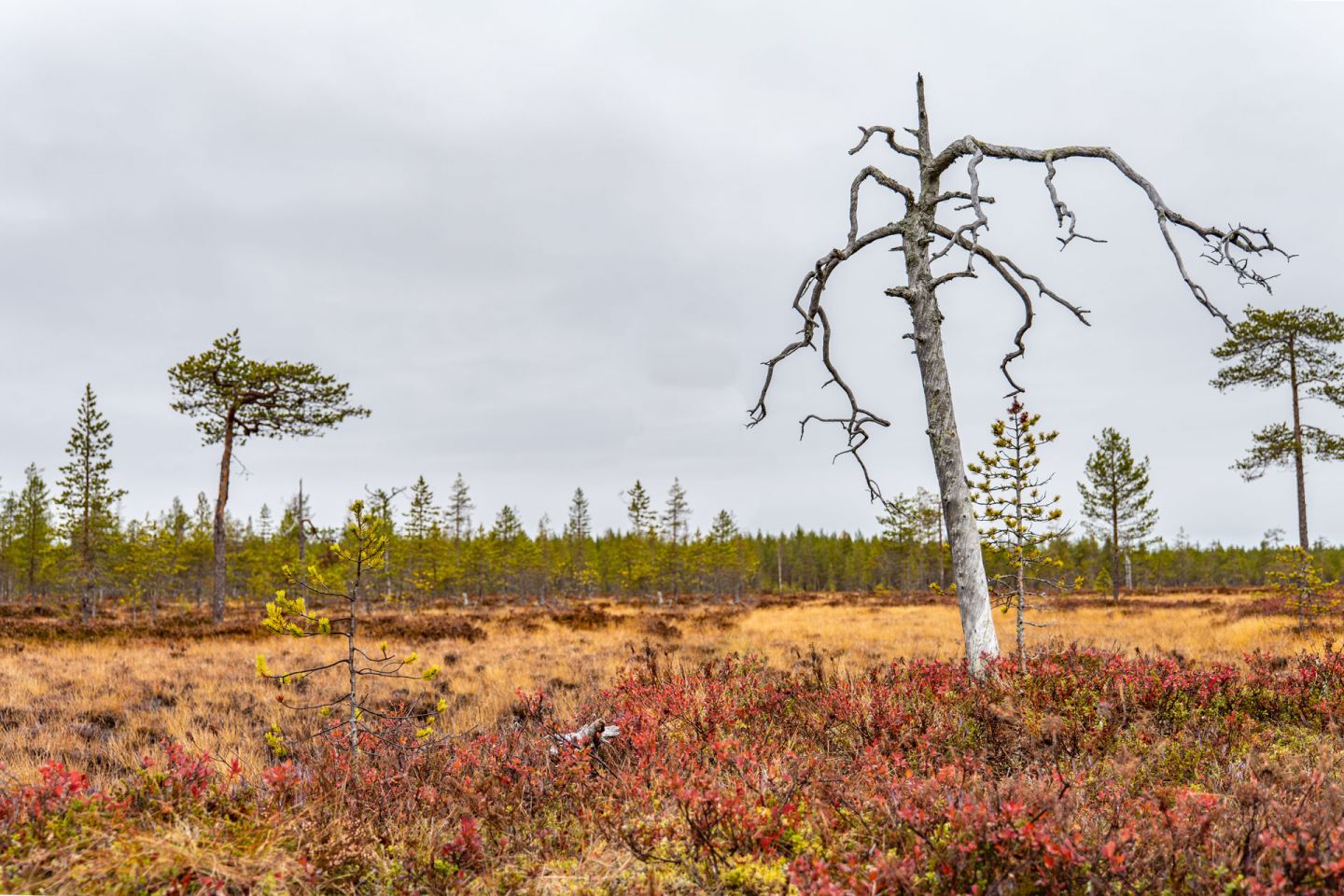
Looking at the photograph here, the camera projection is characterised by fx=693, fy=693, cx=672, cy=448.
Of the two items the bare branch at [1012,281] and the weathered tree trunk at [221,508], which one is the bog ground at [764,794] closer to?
the bare branch at [1012,281]

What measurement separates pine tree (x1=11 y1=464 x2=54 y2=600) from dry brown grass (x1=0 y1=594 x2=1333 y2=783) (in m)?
36.0

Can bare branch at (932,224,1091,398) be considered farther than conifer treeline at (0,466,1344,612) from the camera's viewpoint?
No

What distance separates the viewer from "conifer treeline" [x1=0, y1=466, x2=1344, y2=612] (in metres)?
44.1

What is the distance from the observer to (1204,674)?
20.5 ft

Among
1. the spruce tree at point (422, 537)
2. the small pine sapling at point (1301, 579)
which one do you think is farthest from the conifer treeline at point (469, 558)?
the small pine sapling at point (1301, 579)

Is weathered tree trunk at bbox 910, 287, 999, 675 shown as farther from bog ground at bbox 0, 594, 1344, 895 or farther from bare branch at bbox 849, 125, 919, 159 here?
bare branch at bbox 849, 125, 919, 159

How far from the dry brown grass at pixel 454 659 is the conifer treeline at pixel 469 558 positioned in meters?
15.4

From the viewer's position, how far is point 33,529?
43.2 meters

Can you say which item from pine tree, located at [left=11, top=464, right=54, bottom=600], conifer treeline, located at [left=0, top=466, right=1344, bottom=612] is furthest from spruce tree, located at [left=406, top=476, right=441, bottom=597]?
pine tree, located at [left=11, top=464, right=54, bottom=600]

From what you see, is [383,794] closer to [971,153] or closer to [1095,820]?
[1095,820]

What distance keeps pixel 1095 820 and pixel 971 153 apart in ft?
20.4

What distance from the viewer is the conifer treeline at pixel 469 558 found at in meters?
44.1

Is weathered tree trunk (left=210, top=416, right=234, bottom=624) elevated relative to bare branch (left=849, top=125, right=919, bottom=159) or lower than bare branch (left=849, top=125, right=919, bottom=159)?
lower

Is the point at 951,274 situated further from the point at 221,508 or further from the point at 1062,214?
the point at 221,508
